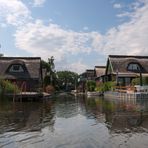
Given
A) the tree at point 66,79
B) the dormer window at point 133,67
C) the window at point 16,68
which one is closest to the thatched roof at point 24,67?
the window at point 16,68

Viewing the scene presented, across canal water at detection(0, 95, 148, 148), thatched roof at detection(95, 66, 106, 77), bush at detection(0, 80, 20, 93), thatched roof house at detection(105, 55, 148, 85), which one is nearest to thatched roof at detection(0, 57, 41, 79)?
thatched roof house at detection(105, 55, 148, 85)

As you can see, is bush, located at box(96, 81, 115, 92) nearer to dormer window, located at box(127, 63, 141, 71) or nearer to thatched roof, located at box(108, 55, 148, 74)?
thatched roof, located at box(108, 55, 148, 74)

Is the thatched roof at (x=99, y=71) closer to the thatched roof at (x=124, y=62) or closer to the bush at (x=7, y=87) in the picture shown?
the thatched roof at (x=124, y=62)

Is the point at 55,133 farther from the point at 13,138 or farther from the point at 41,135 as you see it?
the point at 13,138

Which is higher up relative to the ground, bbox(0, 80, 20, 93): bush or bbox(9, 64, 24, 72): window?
bbox(9, 64, 24, 72): window

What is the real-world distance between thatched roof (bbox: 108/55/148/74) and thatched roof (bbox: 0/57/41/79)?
14306 mm

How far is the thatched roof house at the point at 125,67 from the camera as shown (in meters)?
60.5

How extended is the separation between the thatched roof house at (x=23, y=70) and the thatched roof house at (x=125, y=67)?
14.1 metres

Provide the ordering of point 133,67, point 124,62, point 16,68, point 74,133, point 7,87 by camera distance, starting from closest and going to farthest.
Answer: point 74,133
point 7,87
point 16,68
point 124,62
point 133,67

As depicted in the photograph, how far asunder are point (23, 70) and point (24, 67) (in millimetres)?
588

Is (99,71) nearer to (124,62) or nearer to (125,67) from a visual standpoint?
(124,62)

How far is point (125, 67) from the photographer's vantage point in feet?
208

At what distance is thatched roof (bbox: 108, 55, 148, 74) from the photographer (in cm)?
6275

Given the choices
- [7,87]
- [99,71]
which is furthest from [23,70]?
[99,71]
